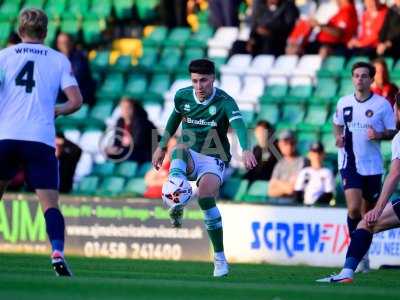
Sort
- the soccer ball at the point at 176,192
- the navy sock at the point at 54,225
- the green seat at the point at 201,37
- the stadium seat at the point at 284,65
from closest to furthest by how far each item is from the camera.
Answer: the navy sock at the point at 54,225
the soccer ball at the point at 176,192
the stadium seat at the point at 284,65
the green seat at the point at 201,37

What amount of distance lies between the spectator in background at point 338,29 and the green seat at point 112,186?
3.67 meters

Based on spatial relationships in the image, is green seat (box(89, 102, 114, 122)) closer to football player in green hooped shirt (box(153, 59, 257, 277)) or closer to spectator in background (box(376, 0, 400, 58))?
spectator in background (box(376, 0, 400, 58))

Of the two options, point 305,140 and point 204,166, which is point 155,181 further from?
point 204,166

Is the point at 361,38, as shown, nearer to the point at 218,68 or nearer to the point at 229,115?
the point at 218,68

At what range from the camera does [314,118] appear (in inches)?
755

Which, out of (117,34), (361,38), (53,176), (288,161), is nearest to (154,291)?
(53,176)

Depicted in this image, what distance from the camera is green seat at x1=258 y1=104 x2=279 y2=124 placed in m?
19.6

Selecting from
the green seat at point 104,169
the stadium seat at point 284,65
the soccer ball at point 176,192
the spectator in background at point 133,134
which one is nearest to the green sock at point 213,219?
the soccer ball at point 176,192

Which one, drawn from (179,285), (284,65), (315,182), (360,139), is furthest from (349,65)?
(179,285)

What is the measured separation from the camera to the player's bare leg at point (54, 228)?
1039 cm

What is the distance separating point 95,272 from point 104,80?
10.3 metres

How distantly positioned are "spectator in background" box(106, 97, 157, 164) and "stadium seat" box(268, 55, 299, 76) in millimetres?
2383

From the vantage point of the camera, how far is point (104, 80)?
22.2m

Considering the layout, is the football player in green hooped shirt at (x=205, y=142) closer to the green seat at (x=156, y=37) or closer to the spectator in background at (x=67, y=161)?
the spectator in background at (x=67, y=161)
